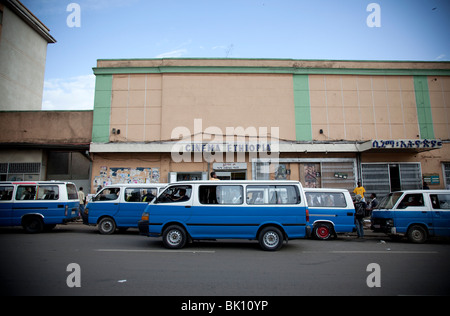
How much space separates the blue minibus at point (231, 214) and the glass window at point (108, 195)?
11.7 feet

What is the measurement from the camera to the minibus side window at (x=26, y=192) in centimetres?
1069

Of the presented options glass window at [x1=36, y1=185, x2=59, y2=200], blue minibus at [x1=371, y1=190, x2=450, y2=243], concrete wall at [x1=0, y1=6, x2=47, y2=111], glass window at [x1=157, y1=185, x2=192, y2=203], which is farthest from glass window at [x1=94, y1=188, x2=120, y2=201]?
concrete wall at [x1=0, y1=6, x2=47, y2=111]

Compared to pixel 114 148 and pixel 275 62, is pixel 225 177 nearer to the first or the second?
pixel 114 148

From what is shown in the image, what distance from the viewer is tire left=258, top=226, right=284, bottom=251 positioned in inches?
299

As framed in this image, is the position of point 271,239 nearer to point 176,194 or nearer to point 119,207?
point 176,194

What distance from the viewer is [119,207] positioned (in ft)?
35.1

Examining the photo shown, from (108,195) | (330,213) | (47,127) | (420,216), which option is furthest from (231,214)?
(47,127)

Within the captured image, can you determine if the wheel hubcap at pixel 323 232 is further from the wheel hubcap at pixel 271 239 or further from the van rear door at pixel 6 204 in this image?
the van rear door at pixel 6 204

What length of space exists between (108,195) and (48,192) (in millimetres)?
2509

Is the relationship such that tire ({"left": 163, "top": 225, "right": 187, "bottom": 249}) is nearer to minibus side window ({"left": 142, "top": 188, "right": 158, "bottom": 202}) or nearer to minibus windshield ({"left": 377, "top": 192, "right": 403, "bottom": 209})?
minibus side window ({"left": 142, "top": 188, "right": 158, "bottom": 202})

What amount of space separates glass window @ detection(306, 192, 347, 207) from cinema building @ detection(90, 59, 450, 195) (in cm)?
612

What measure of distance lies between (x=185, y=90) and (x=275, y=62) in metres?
6.34

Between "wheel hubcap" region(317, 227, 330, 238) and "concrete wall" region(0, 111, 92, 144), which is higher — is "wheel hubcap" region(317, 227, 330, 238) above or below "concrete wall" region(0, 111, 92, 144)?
below

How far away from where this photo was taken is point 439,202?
9422mm
